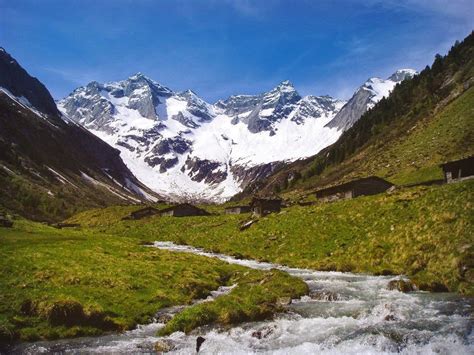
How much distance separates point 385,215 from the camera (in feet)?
165

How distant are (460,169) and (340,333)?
52.1 m

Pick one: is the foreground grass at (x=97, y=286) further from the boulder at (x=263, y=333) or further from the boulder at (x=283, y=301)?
the boulder at (x=263, y=333)

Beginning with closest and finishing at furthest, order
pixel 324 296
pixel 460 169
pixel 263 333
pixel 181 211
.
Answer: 1. pixel 263 333
2. pixel 324 296
3. pixel 460 169
4. pixel 181 211

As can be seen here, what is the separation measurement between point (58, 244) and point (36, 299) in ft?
65.4

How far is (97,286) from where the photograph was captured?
33500mm

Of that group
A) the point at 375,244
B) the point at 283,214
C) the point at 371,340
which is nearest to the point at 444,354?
the point at 371,340

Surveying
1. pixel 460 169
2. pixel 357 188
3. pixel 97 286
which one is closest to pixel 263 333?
pixel 97 286

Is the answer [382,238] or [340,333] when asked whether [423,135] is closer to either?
[382,238]

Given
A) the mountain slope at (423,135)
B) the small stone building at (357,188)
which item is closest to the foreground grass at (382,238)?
the small stone building at (357,188)

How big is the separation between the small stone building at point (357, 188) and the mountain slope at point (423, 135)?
1302 centimetres

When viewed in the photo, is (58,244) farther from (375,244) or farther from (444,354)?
(444,354)

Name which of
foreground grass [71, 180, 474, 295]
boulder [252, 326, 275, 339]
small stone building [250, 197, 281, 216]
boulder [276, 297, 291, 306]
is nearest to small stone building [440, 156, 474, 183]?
foreground grass [71, 180, 474, 295]

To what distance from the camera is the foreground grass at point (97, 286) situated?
2742 centimetres

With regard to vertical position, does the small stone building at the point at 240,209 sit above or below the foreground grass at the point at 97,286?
above
